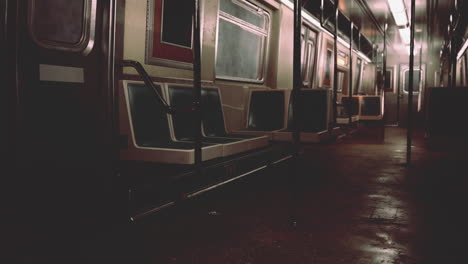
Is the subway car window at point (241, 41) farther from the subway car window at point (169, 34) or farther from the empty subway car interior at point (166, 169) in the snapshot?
the subway car window at point (169, 34)

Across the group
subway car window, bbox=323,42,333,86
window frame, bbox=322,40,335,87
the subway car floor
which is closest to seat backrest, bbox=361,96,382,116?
window frame, bbox=322,40,335,87

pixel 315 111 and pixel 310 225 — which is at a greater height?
pixel 315 111

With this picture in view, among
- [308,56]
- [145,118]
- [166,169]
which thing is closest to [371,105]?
[308,56]

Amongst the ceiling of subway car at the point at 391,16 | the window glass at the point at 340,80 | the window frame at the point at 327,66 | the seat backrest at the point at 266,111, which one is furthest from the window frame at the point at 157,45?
the window glass at the point at 340,80

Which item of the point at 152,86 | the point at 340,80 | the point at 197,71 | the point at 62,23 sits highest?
the point at 340,80

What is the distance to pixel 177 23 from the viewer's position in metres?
4.17

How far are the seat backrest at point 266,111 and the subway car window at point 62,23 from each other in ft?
10.1

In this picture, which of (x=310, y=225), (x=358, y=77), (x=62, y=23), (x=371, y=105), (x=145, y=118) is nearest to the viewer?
(x=310, y=225)

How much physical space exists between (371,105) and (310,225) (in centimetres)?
948

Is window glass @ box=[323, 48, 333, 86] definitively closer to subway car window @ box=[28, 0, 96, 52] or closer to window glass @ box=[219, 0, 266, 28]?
window glass @ box=[219, 0, 266, 28]

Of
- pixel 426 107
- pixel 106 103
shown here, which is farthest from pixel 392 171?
pixel 106 103

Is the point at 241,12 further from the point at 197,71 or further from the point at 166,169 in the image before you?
the point at 197,71

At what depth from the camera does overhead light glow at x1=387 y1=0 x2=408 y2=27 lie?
893cm

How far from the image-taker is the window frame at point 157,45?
3781mm
